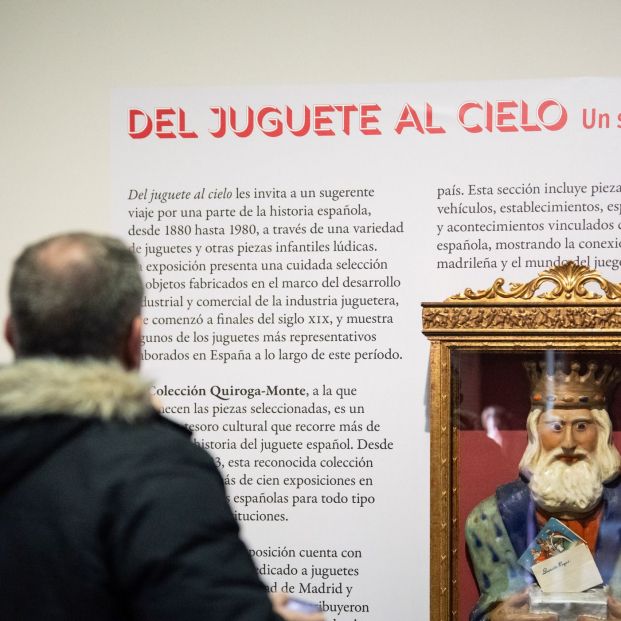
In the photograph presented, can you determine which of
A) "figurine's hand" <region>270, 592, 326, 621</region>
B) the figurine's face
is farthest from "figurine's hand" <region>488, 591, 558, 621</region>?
"figurine's hand" <region>270, 592, 326, 621</region>

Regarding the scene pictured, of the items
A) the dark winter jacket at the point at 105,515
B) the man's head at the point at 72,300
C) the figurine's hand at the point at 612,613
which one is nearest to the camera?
the dark winter jacket at the point at 105,515

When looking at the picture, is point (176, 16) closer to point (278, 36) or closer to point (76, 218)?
point (278, 36)

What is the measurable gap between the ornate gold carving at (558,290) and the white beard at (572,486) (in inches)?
15.5

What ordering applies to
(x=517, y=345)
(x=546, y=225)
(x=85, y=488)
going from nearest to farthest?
(x=85, y=488)
(x=517, y=345)
(x=546, y=225)

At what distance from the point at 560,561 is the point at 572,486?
0.19m

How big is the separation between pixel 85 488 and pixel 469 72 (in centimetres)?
201

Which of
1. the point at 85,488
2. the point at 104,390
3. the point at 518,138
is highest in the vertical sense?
the point at 518,138

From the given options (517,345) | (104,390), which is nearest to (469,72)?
(517,345)

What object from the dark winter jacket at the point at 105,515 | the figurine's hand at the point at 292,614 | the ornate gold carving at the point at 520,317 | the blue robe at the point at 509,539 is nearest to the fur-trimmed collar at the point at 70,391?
the dark winter jacket at the point at 105,515

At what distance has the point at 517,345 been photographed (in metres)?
2.69

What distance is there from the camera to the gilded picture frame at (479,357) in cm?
268

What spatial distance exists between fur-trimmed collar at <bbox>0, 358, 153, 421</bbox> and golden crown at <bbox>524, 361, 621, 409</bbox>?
54.0 inches

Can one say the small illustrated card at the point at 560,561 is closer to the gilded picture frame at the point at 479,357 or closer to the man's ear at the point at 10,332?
the gilded picture frame at the point at 479,357

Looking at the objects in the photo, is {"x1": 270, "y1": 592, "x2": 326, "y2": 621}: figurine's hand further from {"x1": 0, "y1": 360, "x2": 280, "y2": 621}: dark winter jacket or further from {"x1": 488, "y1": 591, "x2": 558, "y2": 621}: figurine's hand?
{"x1": 488, "y1": 591, "x2": 558, "y2": 621}: figurine's hand
